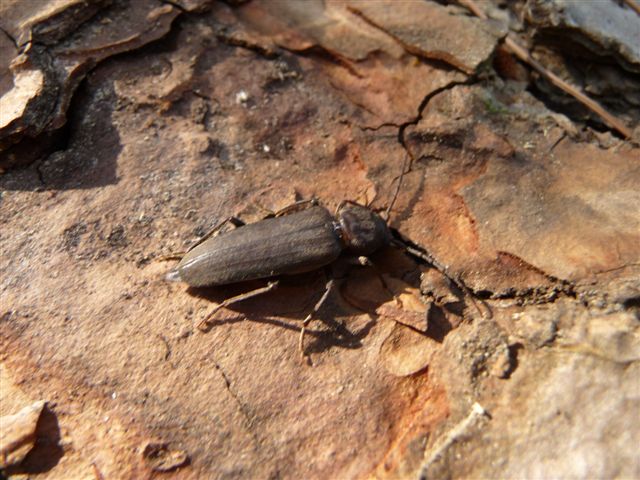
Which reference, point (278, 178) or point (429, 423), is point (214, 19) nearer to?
point (278, 178)

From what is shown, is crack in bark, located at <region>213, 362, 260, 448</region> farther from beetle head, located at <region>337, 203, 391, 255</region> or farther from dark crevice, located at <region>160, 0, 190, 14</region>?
dark crevice, located at <region>160, 0, 190, 14</region>

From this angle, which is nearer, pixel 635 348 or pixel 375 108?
pixel 635 348

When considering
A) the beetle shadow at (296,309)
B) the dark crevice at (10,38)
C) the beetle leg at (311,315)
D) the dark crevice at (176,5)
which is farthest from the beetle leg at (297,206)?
the dark crevice at (10,38)

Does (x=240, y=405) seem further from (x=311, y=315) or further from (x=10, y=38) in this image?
(x=10, y=38)

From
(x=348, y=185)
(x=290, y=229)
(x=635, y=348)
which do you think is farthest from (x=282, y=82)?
(x=635, y=348)

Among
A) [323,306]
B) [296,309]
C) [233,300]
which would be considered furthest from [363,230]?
[233,300]

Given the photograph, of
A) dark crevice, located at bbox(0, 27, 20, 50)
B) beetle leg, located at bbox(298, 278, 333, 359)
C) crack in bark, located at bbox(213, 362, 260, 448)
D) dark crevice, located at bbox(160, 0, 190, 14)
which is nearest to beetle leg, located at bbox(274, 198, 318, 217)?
beetle leg, located at bbox(298, 278, 333, 359)
